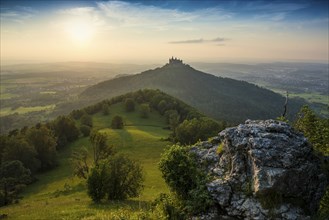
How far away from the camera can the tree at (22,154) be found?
86562 mm

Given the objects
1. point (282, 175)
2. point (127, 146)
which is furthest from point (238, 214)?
point (127, 146)

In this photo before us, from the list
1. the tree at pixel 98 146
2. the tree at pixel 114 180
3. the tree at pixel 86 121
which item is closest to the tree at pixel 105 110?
the tree at pixel 86 121

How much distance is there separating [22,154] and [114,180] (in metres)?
52.2

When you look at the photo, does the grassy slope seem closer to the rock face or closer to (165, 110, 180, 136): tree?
(165, 110, 180, 136): tree

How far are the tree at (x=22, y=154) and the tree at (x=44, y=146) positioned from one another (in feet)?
10.1

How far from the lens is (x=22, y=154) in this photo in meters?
87.5

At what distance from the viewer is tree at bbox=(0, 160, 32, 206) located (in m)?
59.5

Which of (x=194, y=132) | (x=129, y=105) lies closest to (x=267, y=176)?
(x=194, y=132)

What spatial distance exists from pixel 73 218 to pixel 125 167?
15.5 meters

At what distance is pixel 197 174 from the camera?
22.8 meters

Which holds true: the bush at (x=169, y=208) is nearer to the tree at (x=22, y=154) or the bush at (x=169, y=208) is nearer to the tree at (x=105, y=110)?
the tree at (x=22, y=154)

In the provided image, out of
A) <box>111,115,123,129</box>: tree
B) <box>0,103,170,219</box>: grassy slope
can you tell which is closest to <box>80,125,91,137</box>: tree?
<box>0,103,170,219</box>: grassy slope

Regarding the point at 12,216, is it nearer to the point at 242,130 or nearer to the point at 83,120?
the point at 242,130

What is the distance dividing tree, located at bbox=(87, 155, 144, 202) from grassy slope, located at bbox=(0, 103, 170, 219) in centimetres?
207
